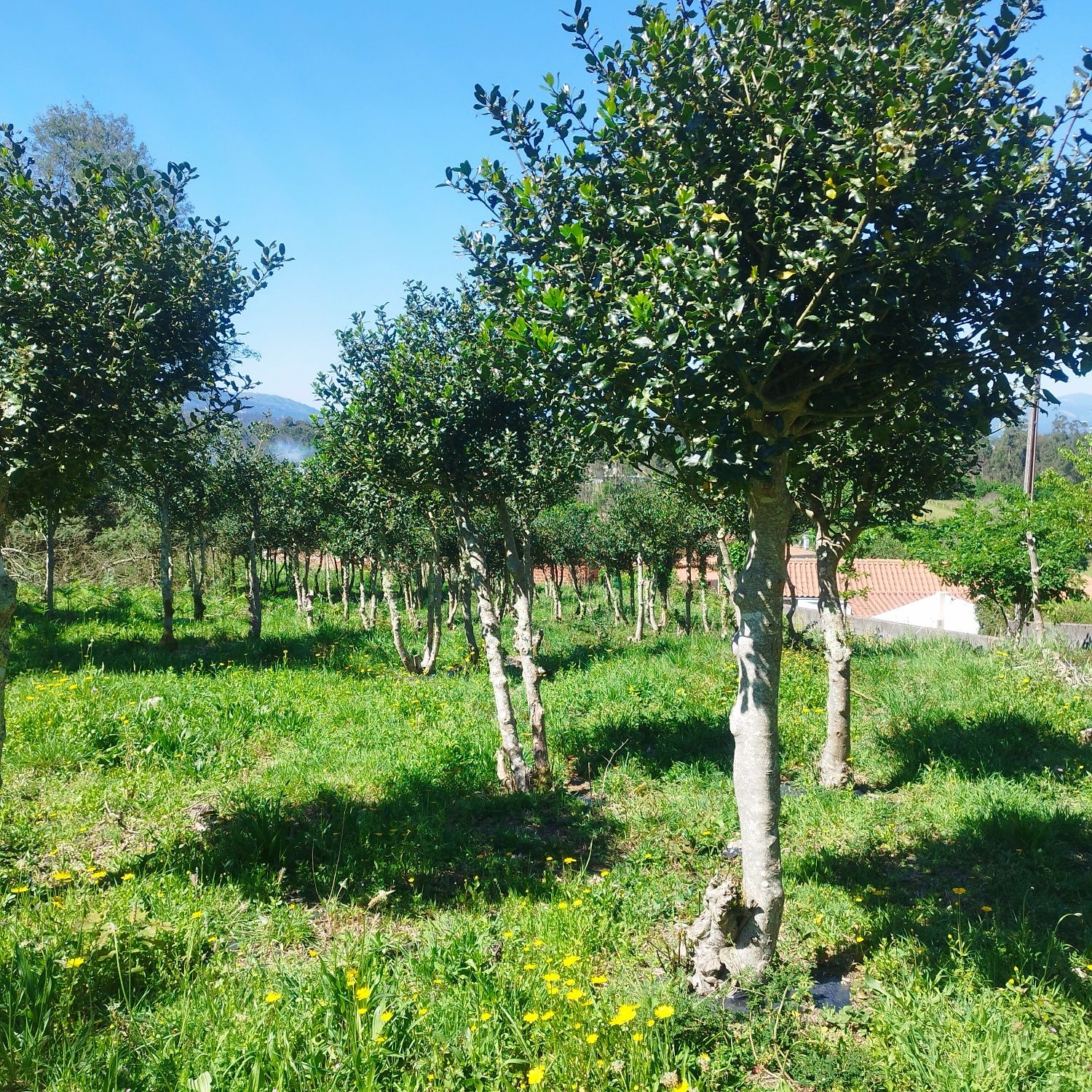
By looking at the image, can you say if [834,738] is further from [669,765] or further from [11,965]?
[11,965]

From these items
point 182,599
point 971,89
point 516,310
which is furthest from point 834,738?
point 182,599

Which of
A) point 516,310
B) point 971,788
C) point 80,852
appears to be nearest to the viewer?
point 516,310

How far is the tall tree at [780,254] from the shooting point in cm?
392

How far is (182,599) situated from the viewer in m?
26.3

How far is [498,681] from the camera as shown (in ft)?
29.5

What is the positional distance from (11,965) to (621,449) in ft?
16.1

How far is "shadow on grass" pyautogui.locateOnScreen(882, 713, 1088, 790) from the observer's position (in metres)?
8.60

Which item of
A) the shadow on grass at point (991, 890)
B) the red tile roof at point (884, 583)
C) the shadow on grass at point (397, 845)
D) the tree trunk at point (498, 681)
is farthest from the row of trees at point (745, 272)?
the red tile roof at point (884, 583)

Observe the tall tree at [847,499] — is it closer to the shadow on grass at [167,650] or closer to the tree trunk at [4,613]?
the tree trunk at [4,613]

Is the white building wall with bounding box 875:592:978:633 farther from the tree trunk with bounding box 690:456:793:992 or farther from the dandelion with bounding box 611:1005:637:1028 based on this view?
the dandelion with bounding box 611:1005:637:1028

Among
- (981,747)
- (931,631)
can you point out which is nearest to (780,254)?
(981,747)

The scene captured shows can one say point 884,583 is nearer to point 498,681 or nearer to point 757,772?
point 498,681

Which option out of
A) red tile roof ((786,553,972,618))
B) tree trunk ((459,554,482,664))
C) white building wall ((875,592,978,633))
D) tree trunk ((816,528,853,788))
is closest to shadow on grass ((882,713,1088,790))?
tree trunk ((816,528,853,788))

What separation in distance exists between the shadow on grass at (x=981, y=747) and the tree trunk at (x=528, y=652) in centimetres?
413
